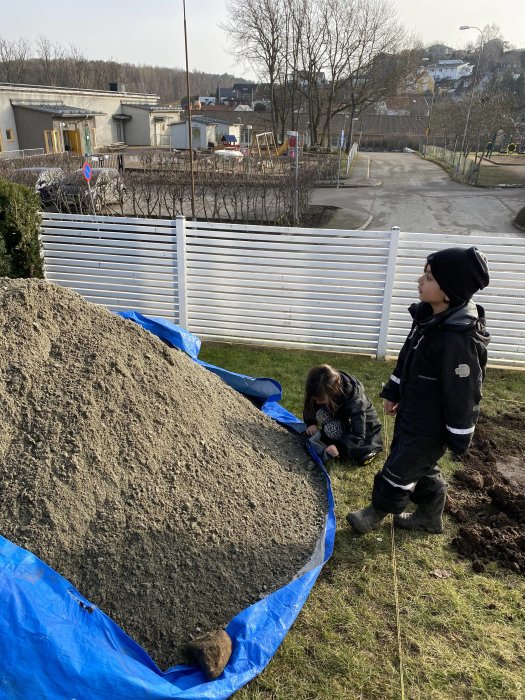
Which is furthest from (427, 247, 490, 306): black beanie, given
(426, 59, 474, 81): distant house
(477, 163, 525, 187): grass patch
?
(426, 59, 474, 81): distant house

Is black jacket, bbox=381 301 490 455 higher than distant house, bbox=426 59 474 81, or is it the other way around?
distant house, bbox=426 59 474 81

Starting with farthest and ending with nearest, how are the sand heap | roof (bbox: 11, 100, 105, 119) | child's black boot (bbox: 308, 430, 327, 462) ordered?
roof (bbox: 11, 100, 105, 119)
child's black boot (bbox: 308, 430, 327, 462)
the sand heap

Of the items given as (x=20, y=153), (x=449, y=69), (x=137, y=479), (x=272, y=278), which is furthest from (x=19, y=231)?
(x=449, y=69)

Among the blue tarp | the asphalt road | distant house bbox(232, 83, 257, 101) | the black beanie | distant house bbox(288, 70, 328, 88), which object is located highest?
distant house bbox(232, 83, 257, 101)

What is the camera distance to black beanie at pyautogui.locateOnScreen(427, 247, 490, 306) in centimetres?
232

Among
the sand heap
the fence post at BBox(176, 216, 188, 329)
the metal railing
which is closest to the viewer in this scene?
the sand heap

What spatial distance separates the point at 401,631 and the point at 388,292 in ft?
11.8

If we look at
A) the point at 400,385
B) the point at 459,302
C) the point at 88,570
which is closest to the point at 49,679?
the point at 88,570

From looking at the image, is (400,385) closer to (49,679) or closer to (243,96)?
(49,679)

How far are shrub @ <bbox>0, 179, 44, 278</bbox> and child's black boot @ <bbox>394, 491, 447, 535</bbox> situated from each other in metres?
4.71

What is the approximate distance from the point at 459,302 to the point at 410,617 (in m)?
1.56

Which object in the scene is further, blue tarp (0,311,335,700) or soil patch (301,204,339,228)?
soil patch (301,204,339,228)

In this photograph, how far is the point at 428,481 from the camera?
9.64 ft

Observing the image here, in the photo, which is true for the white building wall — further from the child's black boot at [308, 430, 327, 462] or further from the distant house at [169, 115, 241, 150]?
the child's black boot at [308, 430, 327, 462]
